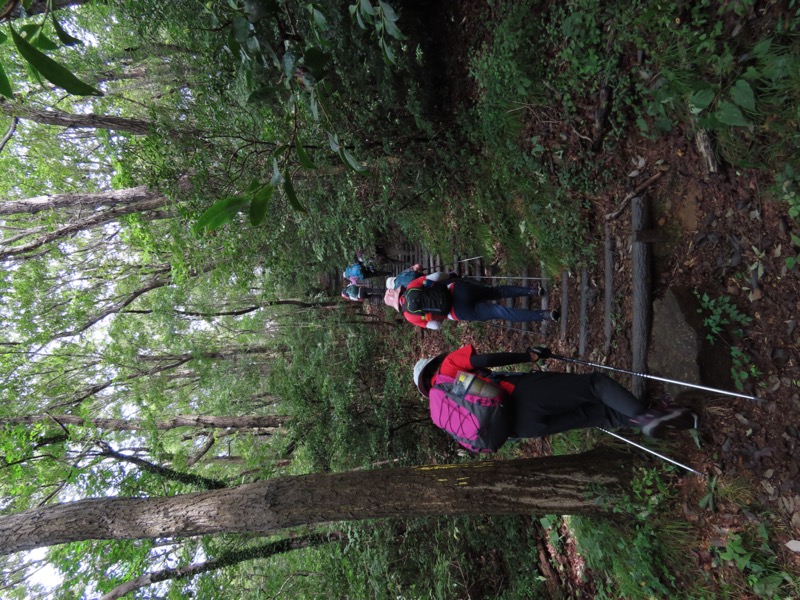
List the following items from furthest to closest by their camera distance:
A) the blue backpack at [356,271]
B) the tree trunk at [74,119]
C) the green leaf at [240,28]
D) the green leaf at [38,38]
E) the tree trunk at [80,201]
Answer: the tree trunk at [80,201] → the tree trunk at [74,119] → the blue backpack at [356,271] → the green leaf at [240,28] → the green leaf at [38,38]

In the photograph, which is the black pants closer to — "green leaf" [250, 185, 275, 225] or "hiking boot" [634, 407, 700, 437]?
"hiking boot" [634, 407, 700, 437]

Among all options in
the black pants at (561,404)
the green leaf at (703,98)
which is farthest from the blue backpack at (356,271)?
the green leaf at (703,98)

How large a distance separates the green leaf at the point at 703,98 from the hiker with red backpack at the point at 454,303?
2.89 m

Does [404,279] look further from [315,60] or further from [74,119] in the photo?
[74,119]

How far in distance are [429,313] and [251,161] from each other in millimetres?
4394

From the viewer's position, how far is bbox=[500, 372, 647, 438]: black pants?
4164 millimetres

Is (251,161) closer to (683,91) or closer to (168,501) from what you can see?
(168,501)

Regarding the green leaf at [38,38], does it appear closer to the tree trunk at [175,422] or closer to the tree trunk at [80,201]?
the tree trunk at [80,201]

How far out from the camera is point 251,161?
783 cm

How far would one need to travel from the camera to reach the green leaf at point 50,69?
1170 mm

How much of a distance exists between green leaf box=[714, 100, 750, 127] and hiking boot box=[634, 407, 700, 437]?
7.69ft

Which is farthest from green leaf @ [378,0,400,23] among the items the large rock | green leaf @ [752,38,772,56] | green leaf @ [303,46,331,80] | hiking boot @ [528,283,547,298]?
hiking boot @ [528,283,547,298]

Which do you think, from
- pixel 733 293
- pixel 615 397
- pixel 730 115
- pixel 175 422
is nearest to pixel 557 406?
pixel 615 397

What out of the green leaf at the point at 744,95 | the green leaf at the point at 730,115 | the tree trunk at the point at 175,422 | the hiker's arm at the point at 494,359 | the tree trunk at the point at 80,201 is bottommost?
the tree trunk at the point at 175,422
